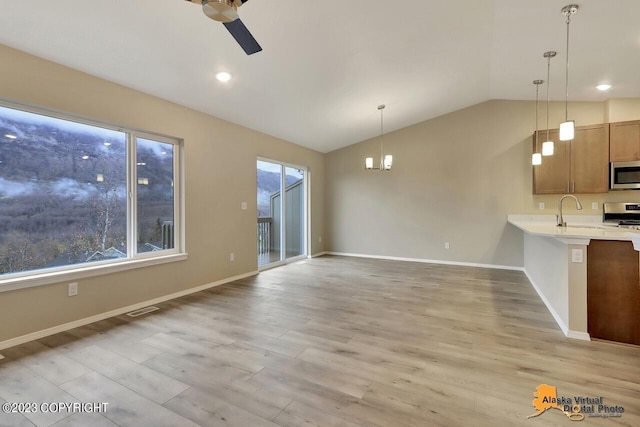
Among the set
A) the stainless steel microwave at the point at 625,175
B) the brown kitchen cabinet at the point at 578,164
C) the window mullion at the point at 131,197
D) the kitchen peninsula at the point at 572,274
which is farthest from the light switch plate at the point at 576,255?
the window mullion at the point at 131,197

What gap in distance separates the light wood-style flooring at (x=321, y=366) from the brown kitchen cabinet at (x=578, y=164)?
8.03 ft

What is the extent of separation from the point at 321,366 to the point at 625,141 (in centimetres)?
556

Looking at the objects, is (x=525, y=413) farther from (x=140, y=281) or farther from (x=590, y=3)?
(x=140, y=281)

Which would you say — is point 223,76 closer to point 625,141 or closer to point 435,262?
point 435,262

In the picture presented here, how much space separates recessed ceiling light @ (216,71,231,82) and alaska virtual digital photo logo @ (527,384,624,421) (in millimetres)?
3897

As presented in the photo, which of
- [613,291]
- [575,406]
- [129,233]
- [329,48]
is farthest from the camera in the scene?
[129,233]

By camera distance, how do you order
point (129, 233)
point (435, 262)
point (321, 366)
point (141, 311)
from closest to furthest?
point (321, 366), point (141, 311), point (129, 233), point (435, 262)

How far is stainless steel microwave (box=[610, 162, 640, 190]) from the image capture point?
4301mm

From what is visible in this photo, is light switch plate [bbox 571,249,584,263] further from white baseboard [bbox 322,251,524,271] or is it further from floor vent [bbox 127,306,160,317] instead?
floor vent [bbox 127,306,160,317]

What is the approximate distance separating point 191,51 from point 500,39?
343cm

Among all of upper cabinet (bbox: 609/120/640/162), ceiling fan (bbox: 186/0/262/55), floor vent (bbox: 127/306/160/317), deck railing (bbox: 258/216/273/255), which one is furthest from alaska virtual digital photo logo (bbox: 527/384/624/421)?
deck railing (bbox: 258/216/273/255)

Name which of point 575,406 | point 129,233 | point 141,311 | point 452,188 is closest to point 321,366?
point 575,406

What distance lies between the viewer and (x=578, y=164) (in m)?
4.61

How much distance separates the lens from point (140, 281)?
3441 millimetres
